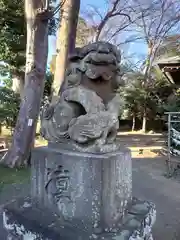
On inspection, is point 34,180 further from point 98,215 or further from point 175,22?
point 175,22

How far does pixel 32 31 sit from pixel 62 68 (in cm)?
176

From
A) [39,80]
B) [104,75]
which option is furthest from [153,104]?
[104,75]

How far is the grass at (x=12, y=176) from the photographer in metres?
4.46

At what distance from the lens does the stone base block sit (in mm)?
1395

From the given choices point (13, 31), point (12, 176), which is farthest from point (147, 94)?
point (12, 176)

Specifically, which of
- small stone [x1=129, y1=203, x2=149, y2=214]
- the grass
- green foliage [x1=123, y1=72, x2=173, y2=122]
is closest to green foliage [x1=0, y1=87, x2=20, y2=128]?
the grass

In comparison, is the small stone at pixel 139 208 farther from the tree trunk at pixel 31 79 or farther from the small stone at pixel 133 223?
the tree trunk at pixel 31 79

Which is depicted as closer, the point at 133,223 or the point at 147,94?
the point at 133,223

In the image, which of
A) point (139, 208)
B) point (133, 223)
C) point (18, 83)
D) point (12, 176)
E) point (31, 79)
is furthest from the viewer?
point (18, 83)

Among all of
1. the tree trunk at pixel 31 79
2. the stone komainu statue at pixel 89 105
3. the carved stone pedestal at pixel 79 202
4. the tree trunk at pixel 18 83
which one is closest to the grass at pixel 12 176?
the tree trunk at pixel 31 79

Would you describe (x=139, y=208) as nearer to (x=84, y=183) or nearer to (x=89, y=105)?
(x=84, y=183)

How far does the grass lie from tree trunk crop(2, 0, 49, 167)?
0.16 m

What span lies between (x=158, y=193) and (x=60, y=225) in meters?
2.88

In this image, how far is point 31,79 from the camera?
5137 mm
